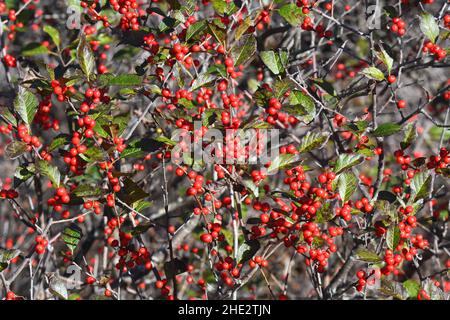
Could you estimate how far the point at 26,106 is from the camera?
7.76ft

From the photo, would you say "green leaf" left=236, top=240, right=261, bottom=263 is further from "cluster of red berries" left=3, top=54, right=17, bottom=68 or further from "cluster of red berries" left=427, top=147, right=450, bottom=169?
"cluster of red berries" left=3, top=54, right=17, bottom=68

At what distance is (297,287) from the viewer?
15.9ft

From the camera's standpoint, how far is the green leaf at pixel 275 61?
2.37 metres

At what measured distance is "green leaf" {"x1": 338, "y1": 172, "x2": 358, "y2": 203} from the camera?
7.40 feet

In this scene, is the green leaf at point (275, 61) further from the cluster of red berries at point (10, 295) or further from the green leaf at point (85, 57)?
the cluster of red berries at point (10, 295)

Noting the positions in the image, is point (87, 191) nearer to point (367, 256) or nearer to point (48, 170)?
point (48, 170)

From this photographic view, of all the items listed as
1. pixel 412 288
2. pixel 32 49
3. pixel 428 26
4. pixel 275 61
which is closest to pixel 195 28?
pixel 275 61

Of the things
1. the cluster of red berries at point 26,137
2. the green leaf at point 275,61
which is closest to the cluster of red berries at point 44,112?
the cluster of red berries at point 26,137

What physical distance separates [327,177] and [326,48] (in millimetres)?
1675

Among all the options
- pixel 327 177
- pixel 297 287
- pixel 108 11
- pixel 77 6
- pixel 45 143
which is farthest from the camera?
pixel 297 287

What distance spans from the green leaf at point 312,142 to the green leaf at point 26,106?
1.12 meters
